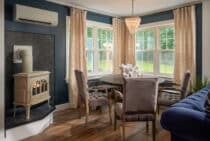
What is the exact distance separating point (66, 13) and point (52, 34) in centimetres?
66

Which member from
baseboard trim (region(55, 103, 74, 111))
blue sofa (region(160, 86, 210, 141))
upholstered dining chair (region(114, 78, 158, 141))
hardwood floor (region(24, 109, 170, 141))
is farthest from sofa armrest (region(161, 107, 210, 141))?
baseboard trim (region(55, 103, 74, 111))

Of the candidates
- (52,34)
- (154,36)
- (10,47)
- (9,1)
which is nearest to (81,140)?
(10,47)

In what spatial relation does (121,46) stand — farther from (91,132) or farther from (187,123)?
(187,123)

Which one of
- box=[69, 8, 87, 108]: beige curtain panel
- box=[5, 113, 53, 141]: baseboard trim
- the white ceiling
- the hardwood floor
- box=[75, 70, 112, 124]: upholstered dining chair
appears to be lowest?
the hardwood floor

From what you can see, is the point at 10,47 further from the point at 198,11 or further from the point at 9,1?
the point at 198,11

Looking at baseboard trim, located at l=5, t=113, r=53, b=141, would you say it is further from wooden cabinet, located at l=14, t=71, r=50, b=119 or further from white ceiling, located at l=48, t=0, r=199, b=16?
white ceiling, located at l=48, t=0, r=199, b=16

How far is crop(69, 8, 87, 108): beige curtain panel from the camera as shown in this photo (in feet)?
15.1

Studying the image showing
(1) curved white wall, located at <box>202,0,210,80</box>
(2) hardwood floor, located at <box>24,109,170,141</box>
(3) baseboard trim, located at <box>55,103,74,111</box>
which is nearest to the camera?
(2) hardwood floor, located at <box>24,109,170,141</box>

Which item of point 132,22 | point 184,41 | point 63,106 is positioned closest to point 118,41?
point 184,41

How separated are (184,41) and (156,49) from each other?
0.97m

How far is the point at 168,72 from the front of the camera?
5234 mm

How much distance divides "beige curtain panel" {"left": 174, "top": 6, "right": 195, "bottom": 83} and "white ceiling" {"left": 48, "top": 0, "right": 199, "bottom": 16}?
0.26m

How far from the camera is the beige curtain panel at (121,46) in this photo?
5742mm

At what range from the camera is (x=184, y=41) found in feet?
14.9
